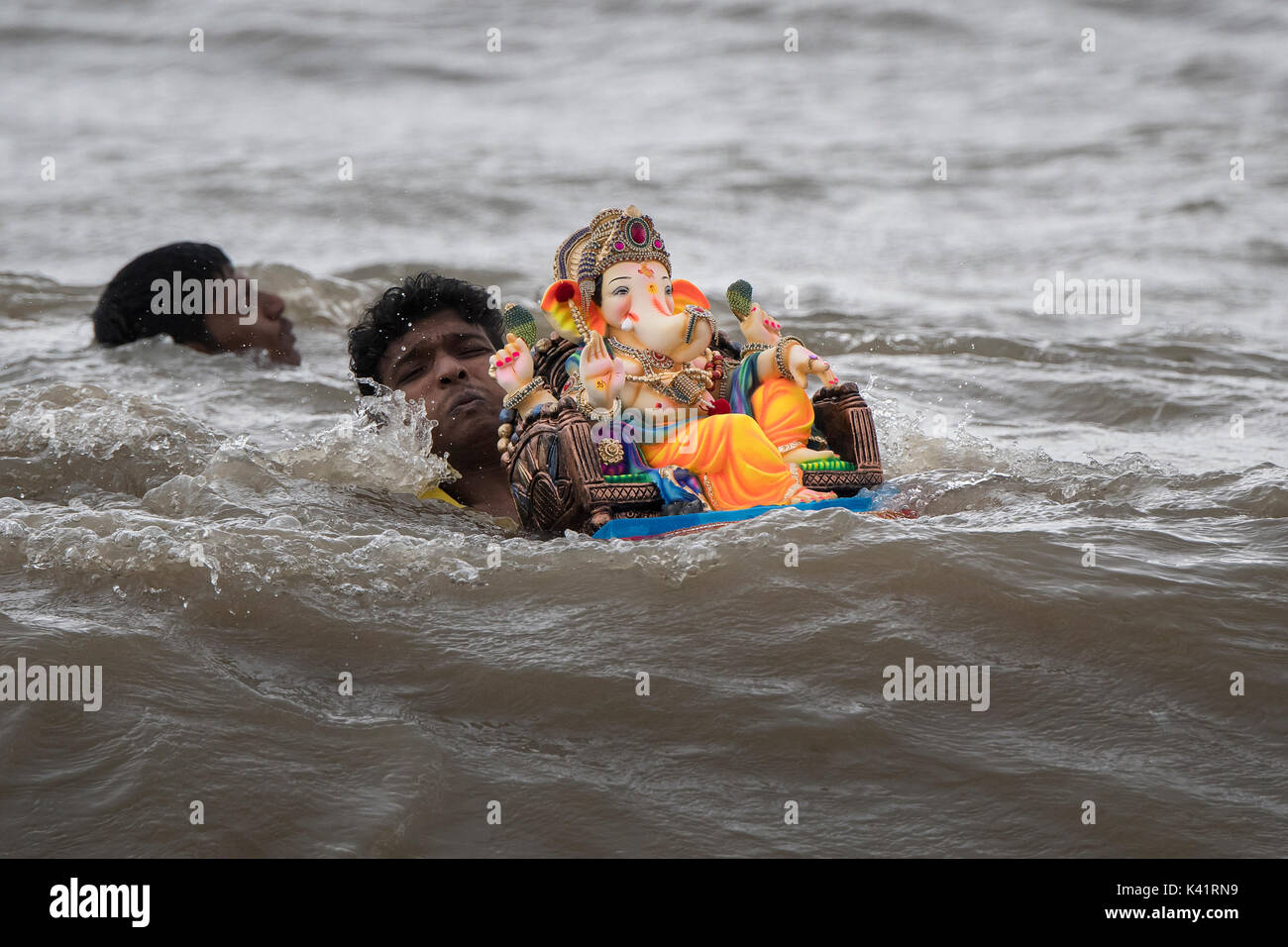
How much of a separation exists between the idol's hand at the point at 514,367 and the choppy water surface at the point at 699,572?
1.89 feet

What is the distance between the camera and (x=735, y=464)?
4844mm

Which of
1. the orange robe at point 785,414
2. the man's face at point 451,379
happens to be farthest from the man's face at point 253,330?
the orange robe at point 785,414

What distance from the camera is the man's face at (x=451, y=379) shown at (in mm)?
6180

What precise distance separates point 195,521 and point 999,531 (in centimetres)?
296

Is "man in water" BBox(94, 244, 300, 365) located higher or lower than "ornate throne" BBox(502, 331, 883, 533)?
higher

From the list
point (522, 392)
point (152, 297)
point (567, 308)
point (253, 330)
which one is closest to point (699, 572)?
point (522, 392)

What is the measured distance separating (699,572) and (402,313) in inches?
93.8

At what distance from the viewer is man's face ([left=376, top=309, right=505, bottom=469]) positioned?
6.18 m

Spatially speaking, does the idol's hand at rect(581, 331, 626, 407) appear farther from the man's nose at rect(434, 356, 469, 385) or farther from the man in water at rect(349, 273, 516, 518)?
the man's nose at rect(434, 356, 469, 385)

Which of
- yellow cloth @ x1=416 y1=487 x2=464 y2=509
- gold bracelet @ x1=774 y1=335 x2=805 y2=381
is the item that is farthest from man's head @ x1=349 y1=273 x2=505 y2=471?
gold bracelet @ x1=774 y1=335 x2=805 y2=381

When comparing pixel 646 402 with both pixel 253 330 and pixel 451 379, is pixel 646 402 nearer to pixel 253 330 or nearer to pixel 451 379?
pixel 451 379

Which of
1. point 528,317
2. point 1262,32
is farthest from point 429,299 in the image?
point 1262,32

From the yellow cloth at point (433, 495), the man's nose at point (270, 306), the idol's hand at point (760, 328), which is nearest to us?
the idol's hand at point (760, 328)

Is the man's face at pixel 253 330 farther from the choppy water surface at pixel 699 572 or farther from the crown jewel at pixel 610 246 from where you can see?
the crown jewel at pixel 610 246
